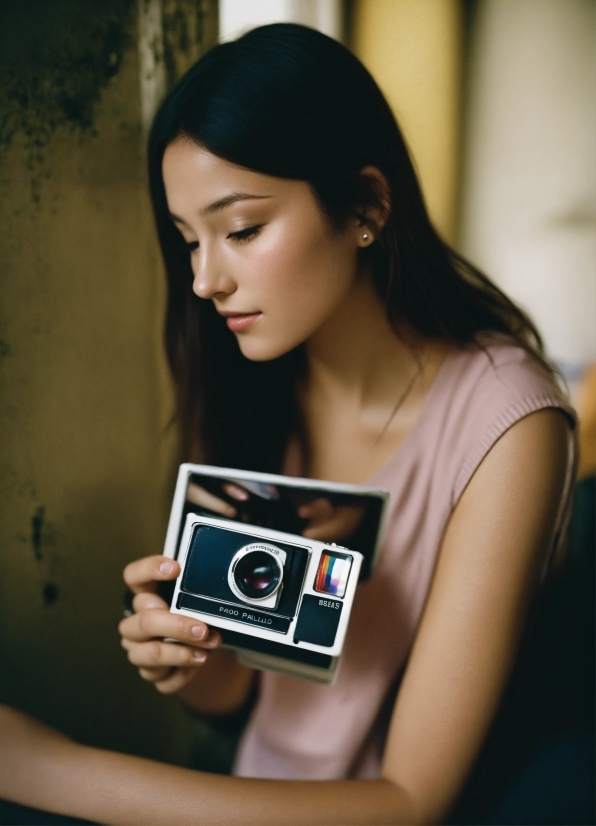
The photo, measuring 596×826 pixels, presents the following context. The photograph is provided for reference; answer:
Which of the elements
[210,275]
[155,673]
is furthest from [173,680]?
[210,275]

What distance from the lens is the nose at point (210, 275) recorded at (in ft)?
2.40

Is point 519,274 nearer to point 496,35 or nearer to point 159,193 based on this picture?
point 496,35

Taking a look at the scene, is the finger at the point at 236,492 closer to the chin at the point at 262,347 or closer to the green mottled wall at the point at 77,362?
the chin at the point at 262,347

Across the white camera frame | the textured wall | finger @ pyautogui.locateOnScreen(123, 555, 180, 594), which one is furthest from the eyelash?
the textured wall

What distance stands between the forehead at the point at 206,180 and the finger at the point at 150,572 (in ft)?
1.31

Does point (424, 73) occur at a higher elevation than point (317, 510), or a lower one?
higher

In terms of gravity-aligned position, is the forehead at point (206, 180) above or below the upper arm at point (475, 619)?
above

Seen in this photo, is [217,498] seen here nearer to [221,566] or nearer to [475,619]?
[221,566]

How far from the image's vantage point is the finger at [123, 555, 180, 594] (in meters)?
0.67

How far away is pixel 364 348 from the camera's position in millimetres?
920

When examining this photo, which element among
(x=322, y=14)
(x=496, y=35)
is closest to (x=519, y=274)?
(x=496, y=35)

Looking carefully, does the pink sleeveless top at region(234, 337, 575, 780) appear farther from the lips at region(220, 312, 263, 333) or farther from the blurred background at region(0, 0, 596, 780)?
the blurred background at region(0, 0, 596, 780)

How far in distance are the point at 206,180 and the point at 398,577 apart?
22.2 inches

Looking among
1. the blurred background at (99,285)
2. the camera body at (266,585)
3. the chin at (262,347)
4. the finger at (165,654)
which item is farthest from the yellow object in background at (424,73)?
the finger at (165,654)
